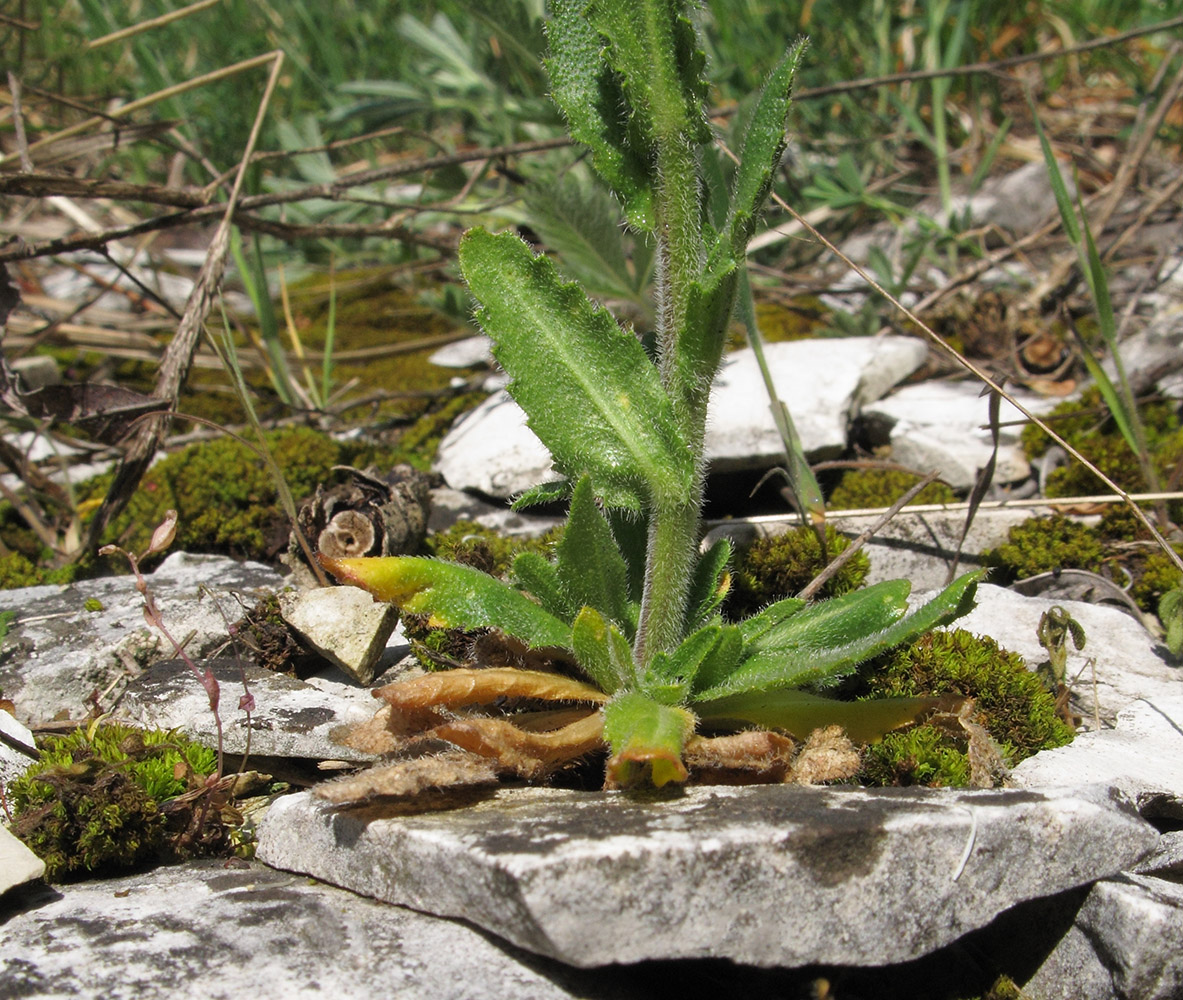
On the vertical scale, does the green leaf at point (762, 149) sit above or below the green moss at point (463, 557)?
above

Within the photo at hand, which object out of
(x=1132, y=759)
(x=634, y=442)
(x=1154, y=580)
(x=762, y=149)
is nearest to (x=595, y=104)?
(x=762, y=149)

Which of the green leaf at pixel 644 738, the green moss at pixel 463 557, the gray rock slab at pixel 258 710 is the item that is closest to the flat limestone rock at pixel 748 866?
the green leaf at pixel 644 738

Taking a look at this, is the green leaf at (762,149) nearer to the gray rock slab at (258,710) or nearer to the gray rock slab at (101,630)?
the gray rock slab at (258,710)

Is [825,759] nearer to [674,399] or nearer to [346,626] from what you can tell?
[674,399]

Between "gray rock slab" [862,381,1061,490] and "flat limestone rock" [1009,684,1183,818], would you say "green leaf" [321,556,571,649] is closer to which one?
"flat limestone rock" [1009,684,1183,818]

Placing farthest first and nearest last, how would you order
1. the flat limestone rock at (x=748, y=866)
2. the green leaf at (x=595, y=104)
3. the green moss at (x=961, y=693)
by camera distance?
the green leaf at (x=595, y=104)
the green moss at (x=961, y=693)
the flat limestone rock at (x=748, y=866)

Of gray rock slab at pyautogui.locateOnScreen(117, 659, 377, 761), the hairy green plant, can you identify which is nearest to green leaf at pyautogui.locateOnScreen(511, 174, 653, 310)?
the hairy green plant
